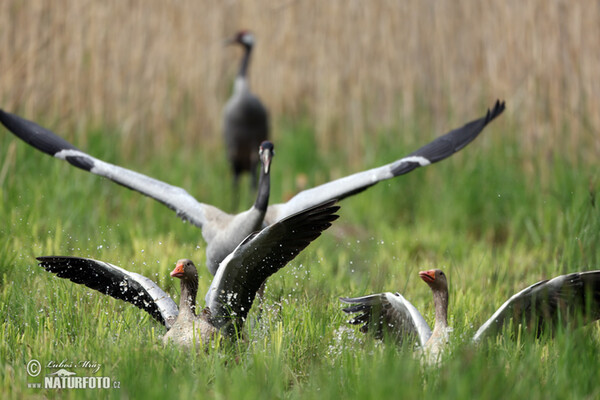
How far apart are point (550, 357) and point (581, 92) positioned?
13.9ft

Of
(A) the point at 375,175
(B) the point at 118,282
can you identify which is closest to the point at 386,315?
(B) the point at 118,282

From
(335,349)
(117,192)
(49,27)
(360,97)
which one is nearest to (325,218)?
(335,349)

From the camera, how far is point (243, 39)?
10.0m

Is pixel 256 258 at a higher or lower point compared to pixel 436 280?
higher

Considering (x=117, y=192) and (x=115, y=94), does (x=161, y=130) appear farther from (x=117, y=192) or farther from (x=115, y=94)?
(x=117, y=192)

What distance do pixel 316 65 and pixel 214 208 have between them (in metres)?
4.74

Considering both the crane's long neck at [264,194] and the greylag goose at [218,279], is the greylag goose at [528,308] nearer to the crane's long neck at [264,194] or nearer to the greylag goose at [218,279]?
the greylag goose at [218,279]

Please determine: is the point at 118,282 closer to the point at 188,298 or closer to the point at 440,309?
the point at 188,298

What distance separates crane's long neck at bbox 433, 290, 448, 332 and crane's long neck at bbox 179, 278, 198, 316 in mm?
1164

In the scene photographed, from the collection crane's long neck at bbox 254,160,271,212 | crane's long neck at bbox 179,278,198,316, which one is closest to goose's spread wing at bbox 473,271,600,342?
crane's long neck at bbox 179,278,198,316

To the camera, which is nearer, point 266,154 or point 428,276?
point 428,276

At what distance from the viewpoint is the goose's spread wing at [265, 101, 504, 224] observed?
5.40 meters

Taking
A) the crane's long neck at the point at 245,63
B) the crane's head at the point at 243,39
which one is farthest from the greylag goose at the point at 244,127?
the crane's long neck at the point at 245,63

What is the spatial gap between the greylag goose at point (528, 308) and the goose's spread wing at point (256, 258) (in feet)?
1.37
